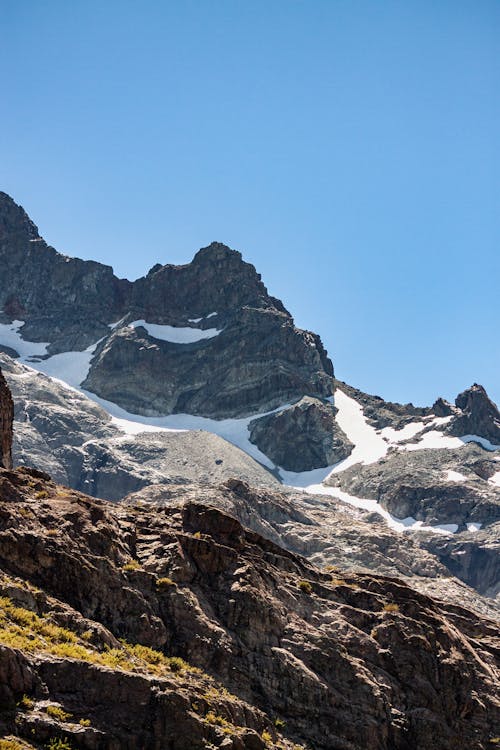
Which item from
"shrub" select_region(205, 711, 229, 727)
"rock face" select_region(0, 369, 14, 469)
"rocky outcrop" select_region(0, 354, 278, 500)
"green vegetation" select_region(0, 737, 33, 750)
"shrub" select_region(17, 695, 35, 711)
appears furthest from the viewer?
"rocky outcrop" select_region(0, 354, 278, 500)

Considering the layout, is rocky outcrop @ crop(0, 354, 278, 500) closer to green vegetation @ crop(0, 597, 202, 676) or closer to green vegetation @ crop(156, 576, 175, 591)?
green vegetation @ crop(156, 576, 175, 591)

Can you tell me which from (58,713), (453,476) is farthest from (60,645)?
(453,476)

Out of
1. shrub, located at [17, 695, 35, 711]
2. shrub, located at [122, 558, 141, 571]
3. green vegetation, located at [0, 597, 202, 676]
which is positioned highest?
shrub, located at [122, 558, 141, 571]

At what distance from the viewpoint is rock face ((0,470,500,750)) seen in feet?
69.5

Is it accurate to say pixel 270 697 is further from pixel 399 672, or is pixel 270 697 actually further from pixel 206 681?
pixel 399 672

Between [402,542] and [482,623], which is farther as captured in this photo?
[402,542]

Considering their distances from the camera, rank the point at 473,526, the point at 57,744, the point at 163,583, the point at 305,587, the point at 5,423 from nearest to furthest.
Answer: the point at 57,744, the point at 163,583, the point at 305,587, the point at 5,423, the point at 473,526

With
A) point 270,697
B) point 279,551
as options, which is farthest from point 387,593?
point 270,697

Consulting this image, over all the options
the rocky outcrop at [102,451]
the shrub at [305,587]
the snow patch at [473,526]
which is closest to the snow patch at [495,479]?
the snow patch at [473,526]

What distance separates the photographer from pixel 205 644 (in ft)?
88.4

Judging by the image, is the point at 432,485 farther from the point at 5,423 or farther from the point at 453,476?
the point at 5,423

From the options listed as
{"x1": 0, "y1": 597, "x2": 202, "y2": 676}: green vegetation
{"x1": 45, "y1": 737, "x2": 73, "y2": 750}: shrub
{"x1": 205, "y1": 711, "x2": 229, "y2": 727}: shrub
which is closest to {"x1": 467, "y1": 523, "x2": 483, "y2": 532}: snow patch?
{"x1": 0, "y1": 597, "x2": 202, "y2": 676}: green vegetation

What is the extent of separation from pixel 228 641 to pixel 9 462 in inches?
846

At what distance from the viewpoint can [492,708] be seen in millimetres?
30609
